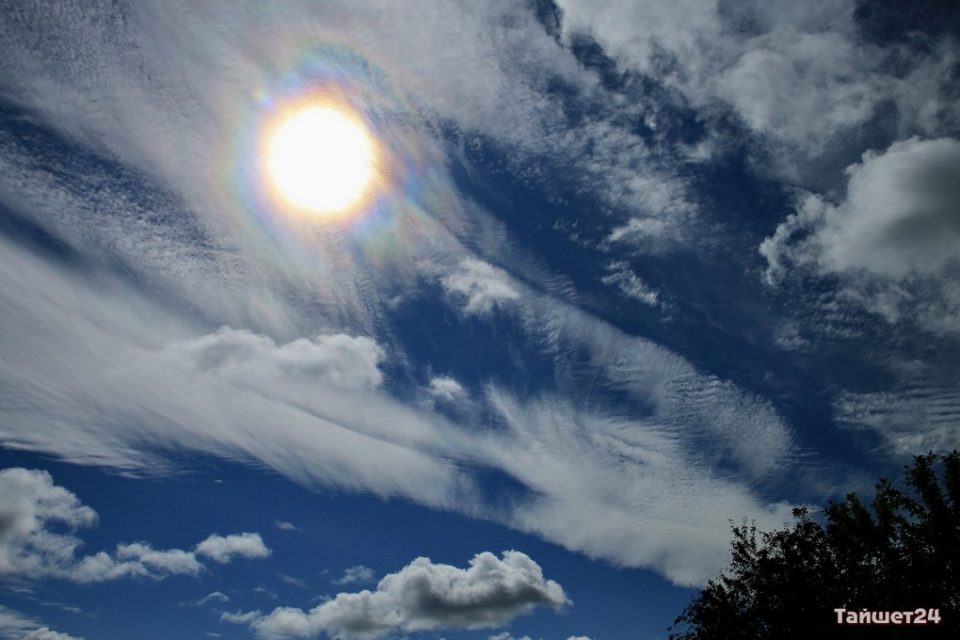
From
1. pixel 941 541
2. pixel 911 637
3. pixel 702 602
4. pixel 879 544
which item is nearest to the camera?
pixel 911 637

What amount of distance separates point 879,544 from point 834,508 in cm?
438

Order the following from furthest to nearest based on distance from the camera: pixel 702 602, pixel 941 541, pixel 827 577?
pixel 702 602
pixel 827 577
pixel 941 541

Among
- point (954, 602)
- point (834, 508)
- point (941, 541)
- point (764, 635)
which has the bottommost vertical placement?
point (764, 635)

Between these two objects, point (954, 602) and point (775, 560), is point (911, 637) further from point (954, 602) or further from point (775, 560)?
point (775, 560)

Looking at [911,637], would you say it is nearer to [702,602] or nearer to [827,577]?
[827,577]

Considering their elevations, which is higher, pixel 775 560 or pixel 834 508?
pixel 834 508

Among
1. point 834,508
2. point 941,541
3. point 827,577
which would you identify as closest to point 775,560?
point 827,577

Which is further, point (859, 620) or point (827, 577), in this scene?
point (827, 577)

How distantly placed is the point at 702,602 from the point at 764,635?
4.80 meters

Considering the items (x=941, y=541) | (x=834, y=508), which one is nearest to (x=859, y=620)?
(x=941, y=541)

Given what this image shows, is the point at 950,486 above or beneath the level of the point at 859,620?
above

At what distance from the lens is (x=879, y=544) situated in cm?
3030

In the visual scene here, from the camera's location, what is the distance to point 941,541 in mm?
Result: 26906

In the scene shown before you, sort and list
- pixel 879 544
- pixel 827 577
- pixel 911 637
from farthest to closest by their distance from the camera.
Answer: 1. pixel 827 577
2. pixel 879 544
3. pixel 911 637
